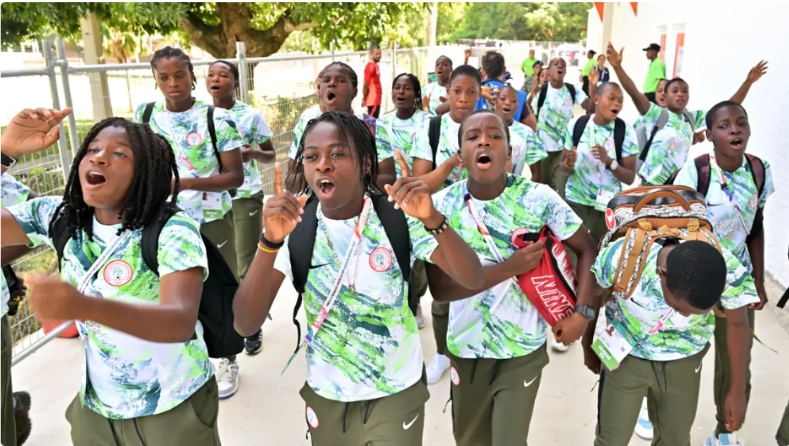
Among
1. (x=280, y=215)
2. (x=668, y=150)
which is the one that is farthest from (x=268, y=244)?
(x=668, y=150)

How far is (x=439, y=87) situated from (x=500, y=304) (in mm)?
5641

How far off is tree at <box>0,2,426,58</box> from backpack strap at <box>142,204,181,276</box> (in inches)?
332

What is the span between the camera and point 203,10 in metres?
10.8

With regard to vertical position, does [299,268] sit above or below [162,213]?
below

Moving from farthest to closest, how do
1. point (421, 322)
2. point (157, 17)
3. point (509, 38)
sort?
point (509, 38) < point (157, 17) < point (421, 322)

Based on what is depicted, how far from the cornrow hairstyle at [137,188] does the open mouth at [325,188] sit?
0.49m

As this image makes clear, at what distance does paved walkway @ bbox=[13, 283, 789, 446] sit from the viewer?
3.55 meters

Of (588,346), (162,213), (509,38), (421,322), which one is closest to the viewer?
(162,213)

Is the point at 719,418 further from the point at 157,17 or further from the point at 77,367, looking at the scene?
the point at 157,17

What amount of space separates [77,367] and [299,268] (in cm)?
300

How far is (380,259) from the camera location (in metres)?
2.07

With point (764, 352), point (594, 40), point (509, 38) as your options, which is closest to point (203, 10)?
point (764, 352)

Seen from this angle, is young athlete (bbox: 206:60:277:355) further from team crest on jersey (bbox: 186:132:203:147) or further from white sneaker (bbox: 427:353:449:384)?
white sneaker (bbox: 427:353:449:384)

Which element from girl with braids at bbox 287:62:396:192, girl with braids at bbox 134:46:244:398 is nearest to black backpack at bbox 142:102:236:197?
girl with braids at bbox 134:46:244:398
